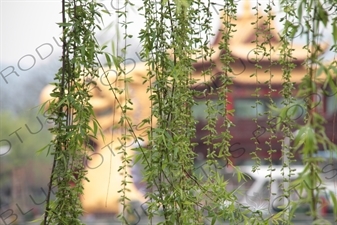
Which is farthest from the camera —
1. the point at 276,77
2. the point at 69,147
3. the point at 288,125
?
the point at 276,77

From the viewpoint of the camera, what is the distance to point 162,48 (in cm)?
146

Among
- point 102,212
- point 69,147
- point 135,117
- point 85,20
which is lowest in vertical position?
point 102,212

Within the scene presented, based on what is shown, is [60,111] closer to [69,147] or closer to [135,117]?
[69,147]

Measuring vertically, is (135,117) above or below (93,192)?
above

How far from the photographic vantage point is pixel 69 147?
4.77 feet

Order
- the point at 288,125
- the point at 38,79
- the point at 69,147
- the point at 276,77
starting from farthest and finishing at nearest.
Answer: the point at 38,79
the point at 276,77
the point at 288,125
the point at 69,147

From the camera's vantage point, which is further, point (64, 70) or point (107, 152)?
point (107, 152)

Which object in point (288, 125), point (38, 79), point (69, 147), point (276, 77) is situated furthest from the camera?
point (38, 79)

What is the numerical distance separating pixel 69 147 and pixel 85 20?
0.34 metres

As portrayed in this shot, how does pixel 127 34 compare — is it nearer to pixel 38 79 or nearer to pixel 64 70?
pixel 64 70

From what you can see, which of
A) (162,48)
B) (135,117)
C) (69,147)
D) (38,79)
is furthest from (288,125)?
(38,79)

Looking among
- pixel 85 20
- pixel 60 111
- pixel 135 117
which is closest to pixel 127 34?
pixel 85 20

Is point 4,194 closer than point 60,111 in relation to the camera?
→ No

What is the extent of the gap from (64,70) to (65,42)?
74 millimetres
